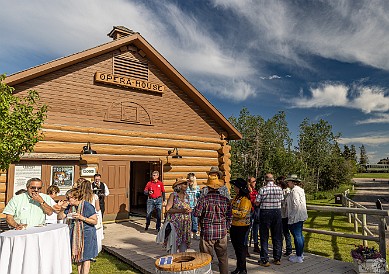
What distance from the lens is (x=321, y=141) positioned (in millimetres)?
38062

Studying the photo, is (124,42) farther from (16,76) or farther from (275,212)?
(275,212)

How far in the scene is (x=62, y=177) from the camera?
9.26 metres

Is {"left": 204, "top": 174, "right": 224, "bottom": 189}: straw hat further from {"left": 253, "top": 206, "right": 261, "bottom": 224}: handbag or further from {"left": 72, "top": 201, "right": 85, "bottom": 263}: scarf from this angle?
{"left": 253, "top": 206, "right": 261, "bottom": 224}: handbag

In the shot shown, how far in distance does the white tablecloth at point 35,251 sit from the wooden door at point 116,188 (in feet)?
18.9

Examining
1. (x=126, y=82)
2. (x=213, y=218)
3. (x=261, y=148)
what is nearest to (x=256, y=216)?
(x=213, y=218)

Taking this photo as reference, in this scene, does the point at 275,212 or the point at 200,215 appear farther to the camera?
the point at 275,212

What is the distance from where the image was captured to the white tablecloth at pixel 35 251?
13.4 feet

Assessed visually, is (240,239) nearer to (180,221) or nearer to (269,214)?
(269,214)

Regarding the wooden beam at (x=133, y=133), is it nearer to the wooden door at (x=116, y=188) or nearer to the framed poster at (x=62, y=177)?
the wooden door at (x=116, y=188)

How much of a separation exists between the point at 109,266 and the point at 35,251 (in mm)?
2364

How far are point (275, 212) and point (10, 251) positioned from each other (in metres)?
4.75

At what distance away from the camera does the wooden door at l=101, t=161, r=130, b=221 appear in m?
10.3

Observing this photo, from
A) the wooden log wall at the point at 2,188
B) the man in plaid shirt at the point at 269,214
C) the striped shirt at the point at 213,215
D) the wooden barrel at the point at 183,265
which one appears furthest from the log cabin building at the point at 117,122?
the wooden barrel at the point at 183,265

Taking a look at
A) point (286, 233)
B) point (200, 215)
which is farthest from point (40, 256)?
point (286, 233)
